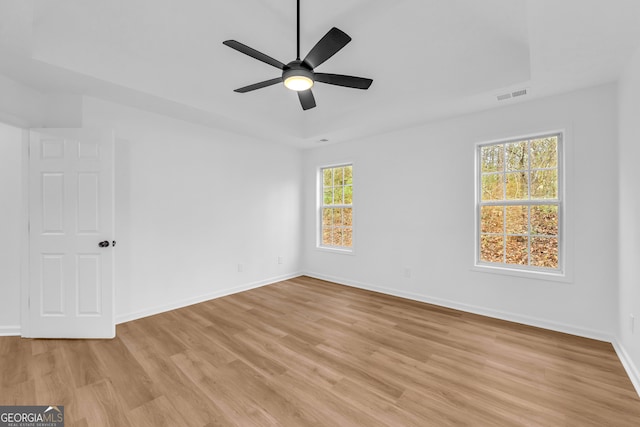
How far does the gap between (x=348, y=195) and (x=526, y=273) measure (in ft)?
9.20

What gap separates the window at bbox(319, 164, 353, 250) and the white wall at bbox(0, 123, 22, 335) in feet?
13.3

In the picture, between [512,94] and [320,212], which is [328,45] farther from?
[320,212]

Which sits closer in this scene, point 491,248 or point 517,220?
point 517,220

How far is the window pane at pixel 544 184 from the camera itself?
3049mm

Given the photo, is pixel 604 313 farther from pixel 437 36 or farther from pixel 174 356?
pixel 174 356

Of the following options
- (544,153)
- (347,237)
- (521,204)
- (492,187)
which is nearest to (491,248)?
(521,204)

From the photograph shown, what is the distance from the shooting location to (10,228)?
9.48 feet

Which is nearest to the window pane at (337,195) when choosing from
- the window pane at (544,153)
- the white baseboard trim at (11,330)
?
the window pane at (544,153)

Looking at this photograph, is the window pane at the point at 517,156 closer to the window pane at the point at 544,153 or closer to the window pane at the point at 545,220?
the window pane at the point at 544,153

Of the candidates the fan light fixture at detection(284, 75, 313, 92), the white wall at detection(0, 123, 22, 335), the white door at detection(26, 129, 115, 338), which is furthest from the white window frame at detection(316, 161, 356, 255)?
the white wall at detection(0, 123, 22, 335)

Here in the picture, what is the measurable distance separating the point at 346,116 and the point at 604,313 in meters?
3.71

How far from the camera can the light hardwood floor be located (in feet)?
5.75

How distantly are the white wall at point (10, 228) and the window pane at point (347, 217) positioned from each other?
4194mm

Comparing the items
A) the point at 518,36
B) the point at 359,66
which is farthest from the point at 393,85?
the point at 518,36
